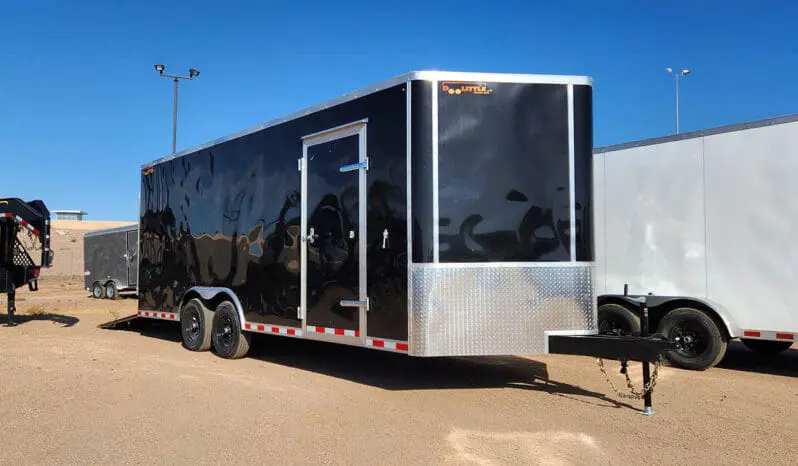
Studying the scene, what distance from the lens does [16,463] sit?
4395 mm

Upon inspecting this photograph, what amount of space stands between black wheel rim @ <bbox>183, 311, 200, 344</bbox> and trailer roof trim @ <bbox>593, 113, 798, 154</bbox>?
21.4 feet

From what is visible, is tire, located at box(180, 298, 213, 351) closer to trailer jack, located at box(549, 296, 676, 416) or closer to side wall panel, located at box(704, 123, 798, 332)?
trailer jack, located at box(549, 296, 676, 416)

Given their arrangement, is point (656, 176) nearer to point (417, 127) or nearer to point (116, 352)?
point (417, 127)

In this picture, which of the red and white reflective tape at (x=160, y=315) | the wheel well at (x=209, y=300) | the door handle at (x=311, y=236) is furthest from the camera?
the red and white reflective tape at (x=160, y=315)

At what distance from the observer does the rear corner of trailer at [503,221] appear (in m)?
5.96

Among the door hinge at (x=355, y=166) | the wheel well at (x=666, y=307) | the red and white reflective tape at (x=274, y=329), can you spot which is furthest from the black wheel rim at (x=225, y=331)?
the wheel well at (x=666, y=307)

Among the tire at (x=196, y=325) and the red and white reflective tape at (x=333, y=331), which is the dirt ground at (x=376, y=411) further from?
the red and white reflective tape at (x=333, y=331)

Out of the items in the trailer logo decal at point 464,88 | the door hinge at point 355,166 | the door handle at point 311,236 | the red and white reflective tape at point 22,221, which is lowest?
the door handle at point 311,236

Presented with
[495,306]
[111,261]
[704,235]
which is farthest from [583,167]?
[111,261]

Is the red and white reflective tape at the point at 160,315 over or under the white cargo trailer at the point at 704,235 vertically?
under

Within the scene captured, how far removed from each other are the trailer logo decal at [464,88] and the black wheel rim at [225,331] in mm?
4636

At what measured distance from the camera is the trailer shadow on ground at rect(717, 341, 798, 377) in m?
8.38

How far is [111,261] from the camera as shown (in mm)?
23000

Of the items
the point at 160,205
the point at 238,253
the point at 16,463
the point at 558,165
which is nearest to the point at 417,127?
the point at 558,165
